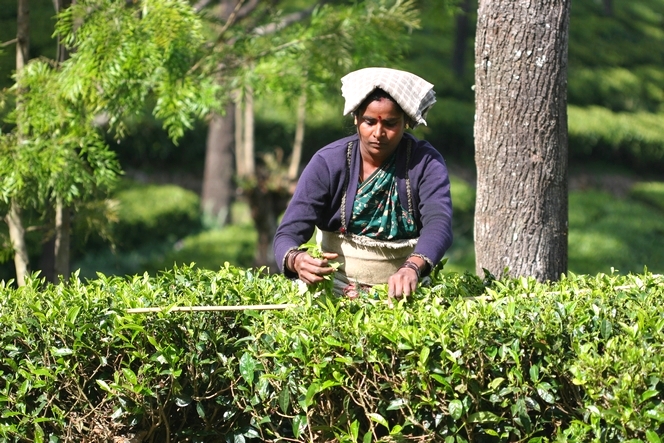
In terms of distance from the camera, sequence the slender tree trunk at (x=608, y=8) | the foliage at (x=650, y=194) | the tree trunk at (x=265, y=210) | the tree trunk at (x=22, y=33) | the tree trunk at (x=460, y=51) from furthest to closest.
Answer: the slender tree trunk at (x=608, y=8) < the tree trunk at (x=460, y=51) < the foliage at (x=650, y=194) < the tree trunk at (x=265, y=210) < the tree trunk at (x=22, y=33)

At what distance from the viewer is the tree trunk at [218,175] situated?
12.2m

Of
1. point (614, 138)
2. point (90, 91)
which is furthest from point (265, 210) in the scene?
point (614, 138)

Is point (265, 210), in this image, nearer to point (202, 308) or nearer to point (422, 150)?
point (422, 150)

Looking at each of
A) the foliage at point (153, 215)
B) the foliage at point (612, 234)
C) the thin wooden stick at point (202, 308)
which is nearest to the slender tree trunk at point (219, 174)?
the foliage at point (153, 215)

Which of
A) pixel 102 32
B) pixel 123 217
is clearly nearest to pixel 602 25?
pixel 123 217

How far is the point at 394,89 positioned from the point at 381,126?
0.49ft

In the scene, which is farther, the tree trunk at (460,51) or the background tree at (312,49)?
→ the tree trunk at (460,51)

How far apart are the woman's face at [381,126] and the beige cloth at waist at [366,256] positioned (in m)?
0.37

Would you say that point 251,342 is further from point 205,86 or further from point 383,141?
point 205,86

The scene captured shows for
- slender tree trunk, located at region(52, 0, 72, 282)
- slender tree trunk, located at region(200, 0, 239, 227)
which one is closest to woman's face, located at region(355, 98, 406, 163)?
slender tree trunk, located at region(52, 0, 72, 282)

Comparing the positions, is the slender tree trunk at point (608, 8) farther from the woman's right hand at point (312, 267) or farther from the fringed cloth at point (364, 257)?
the woman's right hand at point (312, 267)

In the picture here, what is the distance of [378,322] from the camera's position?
301 cm

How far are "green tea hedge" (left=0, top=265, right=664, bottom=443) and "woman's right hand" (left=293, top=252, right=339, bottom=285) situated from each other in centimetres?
12

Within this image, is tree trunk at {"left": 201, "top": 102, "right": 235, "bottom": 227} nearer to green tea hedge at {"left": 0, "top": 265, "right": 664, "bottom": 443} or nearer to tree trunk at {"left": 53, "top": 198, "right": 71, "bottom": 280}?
tree trunk at {"left": 53, "top": 198, "right": 71, "bottom": 280}
